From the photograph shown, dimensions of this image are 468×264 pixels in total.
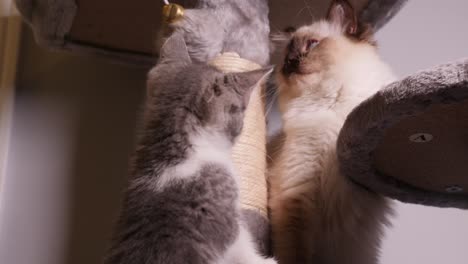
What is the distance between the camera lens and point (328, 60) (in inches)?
60.4

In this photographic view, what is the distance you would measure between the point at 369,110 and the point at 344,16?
2.22 feet

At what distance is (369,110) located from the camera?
982 millimetres

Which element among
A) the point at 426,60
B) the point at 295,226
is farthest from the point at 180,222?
the point at 426,60

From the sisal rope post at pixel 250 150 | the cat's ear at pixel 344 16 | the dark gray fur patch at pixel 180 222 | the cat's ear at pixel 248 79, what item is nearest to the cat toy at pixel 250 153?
the sisal rope post at pixel 250 150

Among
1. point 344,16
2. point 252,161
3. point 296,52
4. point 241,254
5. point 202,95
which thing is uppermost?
point 344,16

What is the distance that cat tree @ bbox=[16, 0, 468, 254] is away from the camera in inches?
35.8

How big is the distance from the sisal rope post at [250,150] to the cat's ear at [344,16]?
1.20 ft

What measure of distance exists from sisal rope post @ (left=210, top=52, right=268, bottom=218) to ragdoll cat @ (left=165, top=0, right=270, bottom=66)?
33mm

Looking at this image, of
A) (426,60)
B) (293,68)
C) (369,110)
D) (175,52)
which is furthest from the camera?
(426,60)

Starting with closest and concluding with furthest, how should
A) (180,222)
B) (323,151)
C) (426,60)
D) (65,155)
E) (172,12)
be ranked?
(180,222) < (172,12) < (323,151) < (65,155) < (426,60)

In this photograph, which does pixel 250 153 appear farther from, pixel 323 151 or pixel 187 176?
pixel 187 176

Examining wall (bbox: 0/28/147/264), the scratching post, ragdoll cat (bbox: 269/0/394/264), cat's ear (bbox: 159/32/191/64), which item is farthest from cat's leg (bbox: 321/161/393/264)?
wall (bbox: 0/28/147/264)

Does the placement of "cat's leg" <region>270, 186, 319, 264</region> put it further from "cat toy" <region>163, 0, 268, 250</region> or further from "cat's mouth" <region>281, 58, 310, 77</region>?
"cat's mouth" <region>281, 58, 310, 77</region>

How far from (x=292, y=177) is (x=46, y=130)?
99 cm
